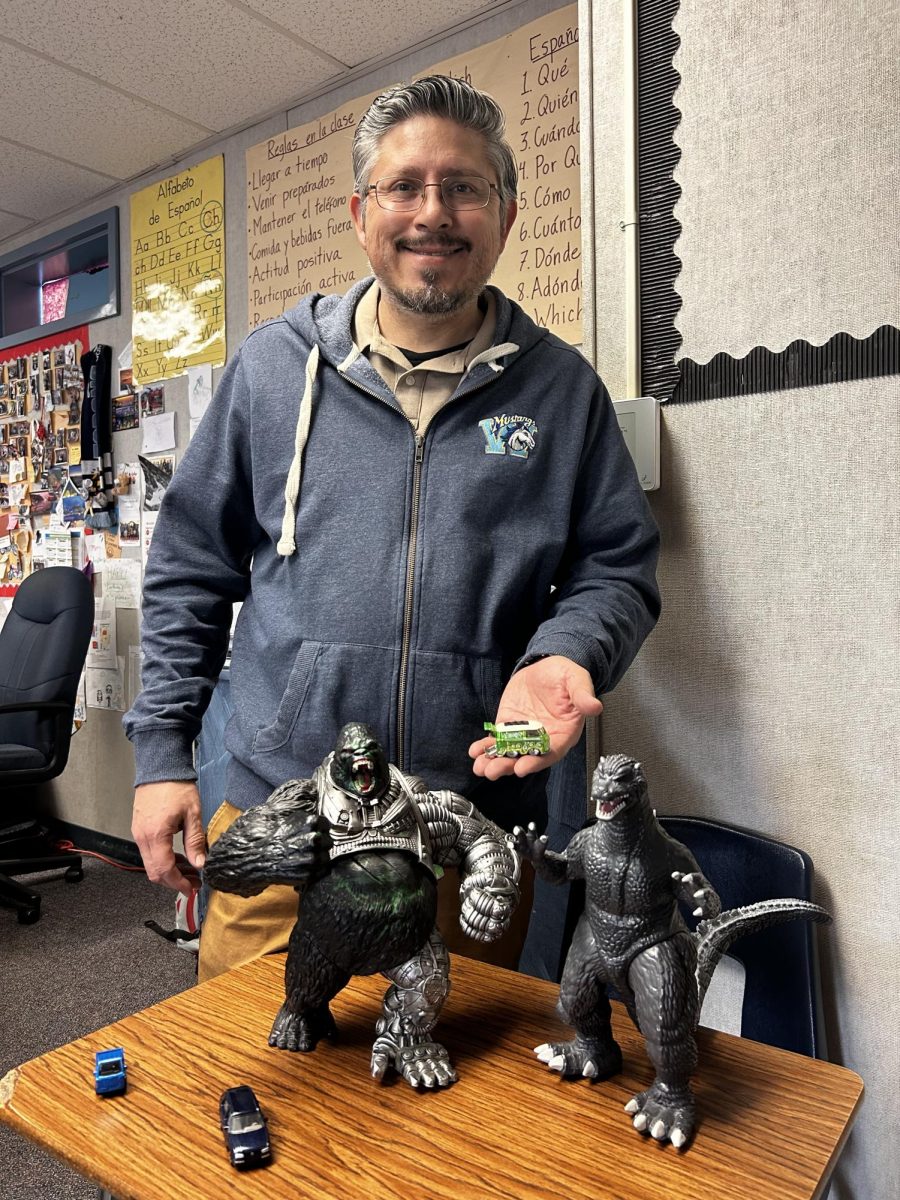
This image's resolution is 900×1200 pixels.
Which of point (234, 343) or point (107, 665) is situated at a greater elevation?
point (234, 343)

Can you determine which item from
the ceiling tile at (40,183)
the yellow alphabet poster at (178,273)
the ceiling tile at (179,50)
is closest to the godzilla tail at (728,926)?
the ceiling tile at (179,50)

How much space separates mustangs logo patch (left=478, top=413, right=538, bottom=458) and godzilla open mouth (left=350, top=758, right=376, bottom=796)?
43 centimetres

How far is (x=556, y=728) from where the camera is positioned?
815 mm

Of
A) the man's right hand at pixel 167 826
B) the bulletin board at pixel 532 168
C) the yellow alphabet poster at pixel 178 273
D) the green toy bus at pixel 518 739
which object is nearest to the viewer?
the green toy bus at pixel 518 739

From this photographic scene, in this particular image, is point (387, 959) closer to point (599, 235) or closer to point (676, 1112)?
point (676, 1112)

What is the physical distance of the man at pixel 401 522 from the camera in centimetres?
97

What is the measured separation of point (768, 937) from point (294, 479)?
0.78 m

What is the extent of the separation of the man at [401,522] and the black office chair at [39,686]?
73.4 inches

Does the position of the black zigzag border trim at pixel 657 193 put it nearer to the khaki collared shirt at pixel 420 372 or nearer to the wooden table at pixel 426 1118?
the khaki collared shirt at pixel 420 372

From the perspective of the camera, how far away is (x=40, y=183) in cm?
286

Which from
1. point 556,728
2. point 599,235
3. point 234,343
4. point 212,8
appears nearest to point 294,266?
point 234,343

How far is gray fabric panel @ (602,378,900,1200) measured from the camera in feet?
3.24

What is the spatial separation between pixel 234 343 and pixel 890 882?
7.28ft

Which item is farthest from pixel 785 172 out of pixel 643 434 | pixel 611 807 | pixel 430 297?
Answer: pixel 611 807
